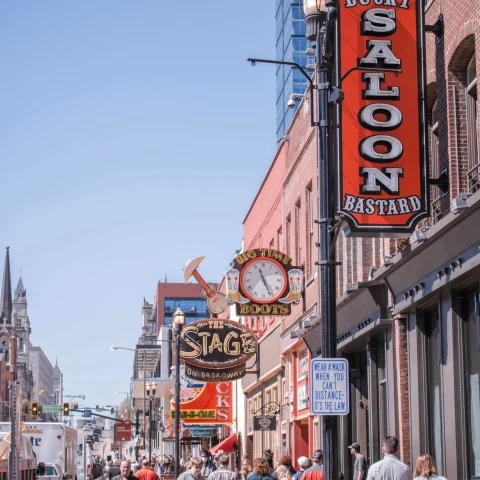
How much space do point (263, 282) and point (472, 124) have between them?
12.0m

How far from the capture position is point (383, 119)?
16359 millimetres

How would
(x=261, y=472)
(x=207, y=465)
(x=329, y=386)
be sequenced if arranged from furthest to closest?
(x=207, y=465) < (x=261, y=472) < (x=329, y=386)

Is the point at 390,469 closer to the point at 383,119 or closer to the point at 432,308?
the point at 432,308

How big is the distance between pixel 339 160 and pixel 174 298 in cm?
15007

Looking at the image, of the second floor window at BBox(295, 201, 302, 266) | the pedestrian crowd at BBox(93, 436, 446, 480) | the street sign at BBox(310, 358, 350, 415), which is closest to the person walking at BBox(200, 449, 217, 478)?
the second floor window at BBox(295, 201, 302, 266)

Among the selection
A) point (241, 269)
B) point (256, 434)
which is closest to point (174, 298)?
point (256, 434)

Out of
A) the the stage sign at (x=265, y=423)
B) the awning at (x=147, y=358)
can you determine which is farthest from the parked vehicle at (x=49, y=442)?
the awning at (x=147, y=358)

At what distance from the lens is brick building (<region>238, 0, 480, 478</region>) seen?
49.3 ft

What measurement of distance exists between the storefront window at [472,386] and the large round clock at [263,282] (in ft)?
39.0

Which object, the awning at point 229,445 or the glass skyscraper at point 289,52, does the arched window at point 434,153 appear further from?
the glass skyscraper at point 289,52

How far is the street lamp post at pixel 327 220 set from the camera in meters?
11.2

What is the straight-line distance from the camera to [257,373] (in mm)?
36281

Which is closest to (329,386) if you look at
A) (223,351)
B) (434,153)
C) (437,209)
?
(437,209)

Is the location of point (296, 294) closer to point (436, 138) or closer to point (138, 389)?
point (436, 138)
